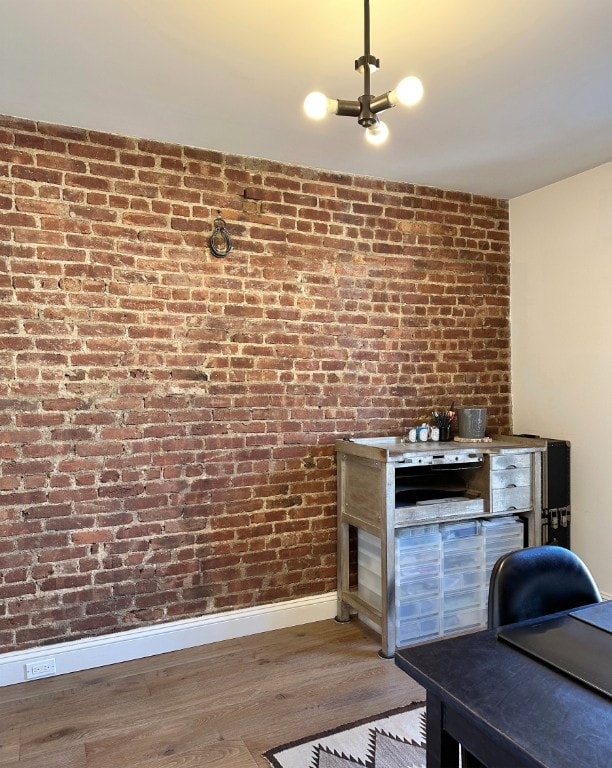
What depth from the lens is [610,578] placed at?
3316 mm

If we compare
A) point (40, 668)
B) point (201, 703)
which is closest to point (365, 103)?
point (201, 703)

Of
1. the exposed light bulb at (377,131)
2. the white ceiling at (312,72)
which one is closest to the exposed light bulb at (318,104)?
the exposed light bulb at (377,131)

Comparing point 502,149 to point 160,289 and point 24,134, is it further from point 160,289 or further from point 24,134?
point 24,134

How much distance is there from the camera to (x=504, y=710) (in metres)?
1.13

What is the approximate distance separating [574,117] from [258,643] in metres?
3.14

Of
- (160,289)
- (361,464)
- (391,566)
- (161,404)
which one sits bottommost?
(391,566)

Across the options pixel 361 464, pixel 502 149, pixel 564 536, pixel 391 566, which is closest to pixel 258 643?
pixel 391 566

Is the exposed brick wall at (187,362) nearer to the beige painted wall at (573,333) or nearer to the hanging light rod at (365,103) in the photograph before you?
the beige painted wall at (573,333)

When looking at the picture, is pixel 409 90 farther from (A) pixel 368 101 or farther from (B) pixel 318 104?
(B) pixel 318 104

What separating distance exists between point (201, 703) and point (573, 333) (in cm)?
296

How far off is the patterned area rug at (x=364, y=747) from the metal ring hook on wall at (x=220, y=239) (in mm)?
2357

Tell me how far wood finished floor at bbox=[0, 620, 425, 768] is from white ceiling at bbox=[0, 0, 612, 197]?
268 centimetres

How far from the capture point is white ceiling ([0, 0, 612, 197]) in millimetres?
1895

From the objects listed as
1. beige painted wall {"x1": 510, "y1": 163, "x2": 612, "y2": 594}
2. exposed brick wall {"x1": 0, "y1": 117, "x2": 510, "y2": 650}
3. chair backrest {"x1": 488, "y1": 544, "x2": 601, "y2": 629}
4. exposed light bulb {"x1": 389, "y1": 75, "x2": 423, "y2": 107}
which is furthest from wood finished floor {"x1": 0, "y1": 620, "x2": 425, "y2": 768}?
exposed light bulb {"x1": 389, "y1": 75, "x2": 423, "y2": 107}
